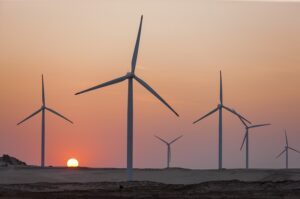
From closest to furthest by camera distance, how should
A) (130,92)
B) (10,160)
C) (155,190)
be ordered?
(155,190), (130,92), (10,160)

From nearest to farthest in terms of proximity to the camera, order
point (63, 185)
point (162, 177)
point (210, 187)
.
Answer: point (210, 187) < point (63, 185) < point (162, 177)

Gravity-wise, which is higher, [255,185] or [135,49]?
[135,49]

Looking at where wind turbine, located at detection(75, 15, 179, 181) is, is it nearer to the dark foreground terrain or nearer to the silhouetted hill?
the dark foreground terrain

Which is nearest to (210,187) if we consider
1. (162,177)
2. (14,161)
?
(162,177)

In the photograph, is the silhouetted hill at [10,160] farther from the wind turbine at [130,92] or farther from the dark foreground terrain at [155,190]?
the dark foreground terrain at [155,190]

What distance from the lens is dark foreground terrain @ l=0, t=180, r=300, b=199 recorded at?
4438cm

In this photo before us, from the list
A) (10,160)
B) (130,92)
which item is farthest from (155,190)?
(10,160)

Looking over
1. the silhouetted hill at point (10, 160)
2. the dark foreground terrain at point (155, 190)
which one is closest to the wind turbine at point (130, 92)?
the dark foreground terrain at point (155, 190)

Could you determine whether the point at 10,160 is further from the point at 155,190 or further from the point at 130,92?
the point at 155,190

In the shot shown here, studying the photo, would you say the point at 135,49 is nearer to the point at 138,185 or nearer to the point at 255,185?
the point at 138,185

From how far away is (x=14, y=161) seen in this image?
127 meters

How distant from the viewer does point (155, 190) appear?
50562 mm

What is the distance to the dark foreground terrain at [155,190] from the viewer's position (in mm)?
44375

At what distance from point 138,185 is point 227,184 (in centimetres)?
717
